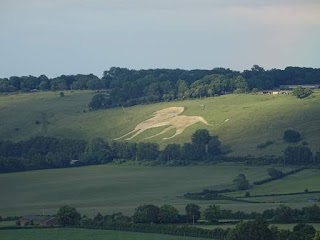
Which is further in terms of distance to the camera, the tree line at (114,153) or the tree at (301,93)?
the tree at (301,93)

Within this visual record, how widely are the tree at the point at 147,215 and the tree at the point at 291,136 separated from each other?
5120 cm

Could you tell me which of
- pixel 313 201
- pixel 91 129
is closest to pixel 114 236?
pixel 313 201

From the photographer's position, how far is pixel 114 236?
250ft

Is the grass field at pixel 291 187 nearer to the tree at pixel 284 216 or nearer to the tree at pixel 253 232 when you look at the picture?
the tree at pixel 284 216

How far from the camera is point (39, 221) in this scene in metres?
84.2

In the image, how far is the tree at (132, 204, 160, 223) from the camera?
81.4 m

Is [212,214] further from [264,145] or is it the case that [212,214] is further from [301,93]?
[301,93]

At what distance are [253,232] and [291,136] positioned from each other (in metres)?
62.5

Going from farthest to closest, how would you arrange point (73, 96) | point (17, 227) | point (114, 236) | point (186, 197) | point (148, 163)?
point (73, 96) → point (148, 163) → point (186, 197) → point (17, 227) → point (114, 236)

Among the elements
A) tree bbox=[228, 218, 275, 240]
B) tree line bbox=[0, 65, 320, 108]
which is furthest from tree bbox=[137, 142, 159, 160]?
tree bbox=[228, 218, 275, 240]

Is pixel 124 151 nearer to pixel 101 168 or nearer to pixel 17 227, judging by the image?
pixel 101 168

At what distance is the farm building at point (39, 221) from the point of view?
83.6 meters

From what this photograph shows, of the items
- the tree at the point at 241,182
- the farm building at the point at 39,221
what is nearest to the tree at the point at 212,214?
the farm building at the point at 39,221

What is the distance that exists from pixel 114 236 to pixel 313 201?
22578 millimetres
